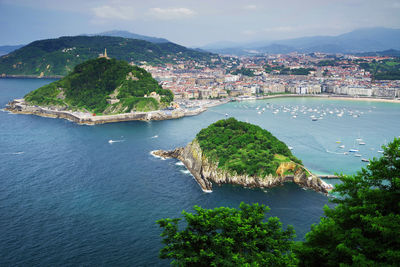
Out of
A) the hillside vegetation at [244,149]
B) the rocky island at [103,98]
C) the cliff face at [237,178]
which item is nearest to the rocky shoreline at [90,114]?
the rocky island at [103,98]

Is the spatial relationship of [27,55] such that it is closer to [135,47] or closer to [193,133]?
[135,47]

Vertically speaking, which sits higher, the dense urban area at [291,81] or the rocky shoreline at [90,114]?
the dense urban area at [291,81]

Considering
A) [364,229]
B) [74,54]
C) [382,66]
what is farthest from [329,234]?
[74,54]

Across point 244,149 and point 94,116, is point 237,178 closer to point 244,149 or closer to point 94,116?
point 244,149

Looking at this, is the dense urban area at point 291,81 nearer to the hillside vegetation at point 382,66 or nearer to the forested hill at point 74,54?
the hillside vegetation at point 382,66

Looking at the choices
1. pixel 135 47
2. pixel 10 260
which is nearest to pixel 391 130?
pixel 10 260
